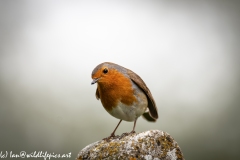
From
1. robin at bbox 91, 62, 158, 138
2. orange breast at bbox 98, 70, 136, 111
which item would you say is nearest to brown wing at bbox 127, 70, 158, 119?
robin at bbox 91, 62, 158, 138

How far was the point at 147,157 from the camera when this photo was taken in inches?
190

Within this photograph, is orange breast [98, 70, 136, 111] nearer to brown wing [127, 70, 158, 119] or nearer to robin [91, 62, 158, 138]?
robin [91, 62, 158, 138]

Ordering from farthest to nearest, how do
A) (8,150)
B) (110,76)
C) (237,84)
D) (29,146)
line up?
1. (237,84)
2. (29,146)
3. (8,150)
4. (110,76)

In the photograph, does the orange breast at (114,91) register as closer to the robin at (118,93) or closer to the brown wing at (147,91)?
the robin at (118,93)

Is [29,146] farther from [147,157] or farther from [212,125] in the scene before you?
[147,157]

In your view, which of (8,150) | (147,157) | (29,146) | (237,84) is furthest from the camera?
(237,84)

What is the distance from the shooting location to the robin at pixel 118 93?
254 inches

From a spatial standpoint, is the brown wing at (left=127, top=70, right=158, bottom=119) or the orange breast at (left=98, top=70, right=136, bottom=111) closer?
the orange breast at (left=98, top=70, right=136, bottom=111)

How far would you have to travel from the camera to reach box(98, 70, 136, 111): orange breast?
21.2 ft

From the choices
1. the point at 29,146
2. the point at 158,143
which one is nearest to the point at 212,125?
the point at 29,146

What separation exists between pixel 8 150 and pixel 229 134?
558 centimetres

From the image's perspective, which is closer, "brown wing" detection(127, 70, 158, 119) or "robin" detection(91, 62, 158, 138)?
"robin" detection(91, 62, 158, 138)

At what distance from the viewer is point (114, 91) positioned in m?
6.51

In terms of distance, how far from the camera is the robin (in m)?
6.45
